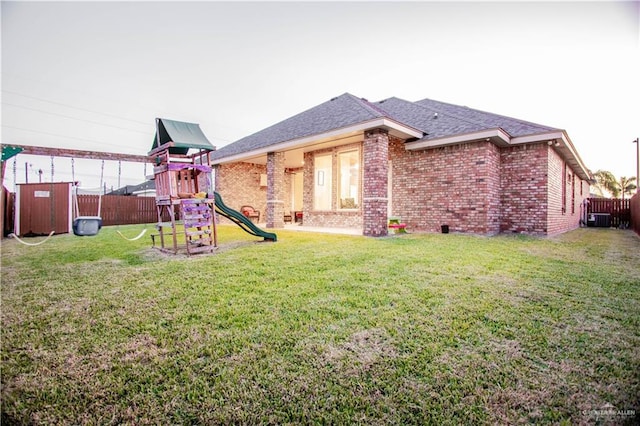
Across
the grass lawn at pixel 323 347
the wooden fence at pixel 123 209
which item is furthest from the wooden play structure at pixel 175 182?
the wooden fence at pixel 123 209

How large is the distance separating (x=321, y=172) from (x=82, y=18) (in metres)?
9.07

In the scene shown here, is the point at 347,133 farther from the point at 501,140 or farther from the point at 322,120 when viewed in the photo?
the point at 501,140

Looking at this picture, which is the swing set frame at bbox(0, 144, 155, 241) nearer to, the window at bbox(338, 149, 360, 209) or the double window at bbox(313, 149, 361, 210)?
the double window at bbox(313, 149, 361, 210)

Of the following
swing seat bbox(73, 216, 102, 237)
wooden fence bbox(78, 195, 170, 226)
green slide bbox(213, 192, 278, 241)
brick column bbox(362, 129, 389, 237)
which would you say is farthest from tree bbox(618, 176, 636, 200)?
wooden fence bbox(78, 195, 170, 226)

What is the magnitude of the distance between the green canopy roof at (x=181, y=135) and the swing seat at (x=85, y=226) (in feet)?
7.44

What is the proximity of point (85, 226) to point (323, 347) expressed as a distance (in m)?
4.80

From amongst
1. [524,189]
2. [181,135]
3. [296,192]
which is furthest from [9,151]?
[296,192]

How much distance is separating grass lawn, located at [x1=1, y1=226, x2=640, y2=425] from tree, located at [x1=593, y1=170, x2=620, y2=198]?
3916 cm

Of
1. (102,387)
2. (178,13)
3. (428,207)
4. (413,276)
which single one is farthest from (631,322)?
(428,207)

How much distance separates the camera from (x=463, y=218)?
31.1 feet

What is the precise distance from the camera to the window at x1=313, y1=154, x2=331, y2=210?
12.3 meters

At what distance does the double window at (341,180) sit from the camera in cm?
1172

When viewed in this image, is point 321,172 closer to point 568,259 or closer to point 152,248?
point 152,248

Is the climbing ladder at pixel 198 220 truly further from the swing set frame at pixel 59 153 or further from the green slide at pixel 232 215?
the swing set frame at pixel 59 153
